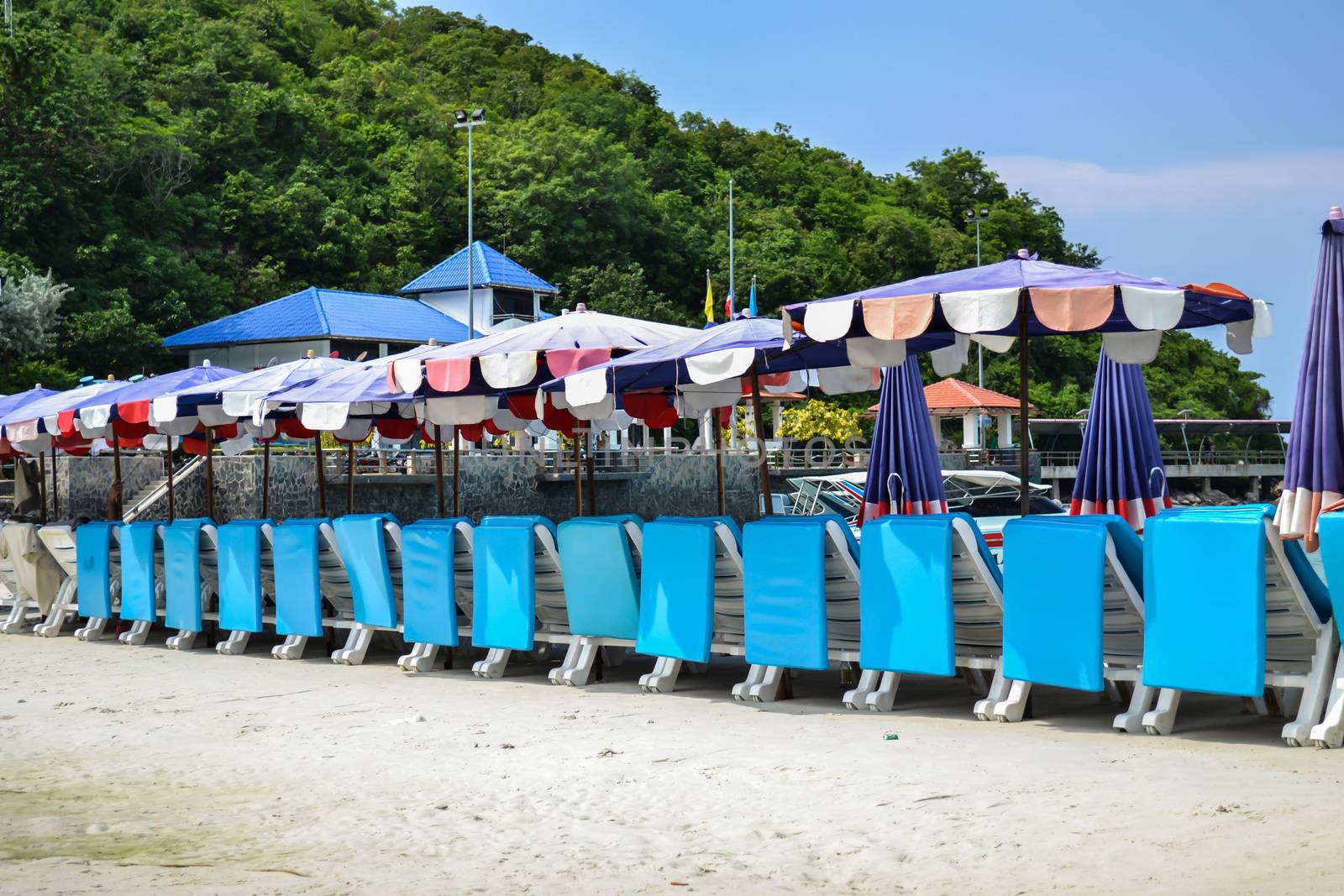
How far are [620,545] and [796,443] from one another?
170 ft

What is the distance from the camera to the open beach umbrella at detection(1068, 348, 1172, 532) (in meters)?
11.6

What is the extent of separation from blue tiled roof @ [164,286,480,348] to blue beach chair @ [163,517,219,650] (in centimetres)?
3918

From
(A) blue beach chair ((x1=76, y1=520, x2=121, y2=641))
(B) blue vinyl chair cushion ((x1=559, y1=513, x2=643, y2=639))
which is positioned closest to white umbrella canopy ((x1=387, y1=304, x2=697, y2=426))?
(B) blue vinyl chair cushion ((x1=559, y1=513, x2=643, y2=639))

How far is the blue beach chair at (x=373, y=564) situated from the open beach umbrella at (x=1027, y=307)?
3.83 meters

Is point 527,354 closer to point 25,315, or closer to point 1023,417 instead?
point 1023,417

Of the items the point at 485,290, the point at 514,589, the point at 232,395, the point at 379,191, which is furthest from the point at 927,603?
the point at 379,191

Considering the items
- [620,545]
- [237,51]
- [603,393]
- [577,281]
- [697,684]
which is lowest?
[697,684]

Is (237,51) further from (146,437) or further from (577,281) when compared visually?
(146,437)

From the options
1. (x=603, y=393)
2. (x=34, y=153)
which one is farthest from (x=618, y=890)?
(x=34, y=153)

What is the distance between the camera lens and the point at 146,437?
20.0 m

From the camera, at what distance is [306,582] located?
11328mm

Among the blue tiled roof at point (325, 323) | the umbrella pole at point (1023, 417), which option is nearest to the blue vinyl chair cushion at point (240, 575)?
the umbrella pole at point (1023, 417)

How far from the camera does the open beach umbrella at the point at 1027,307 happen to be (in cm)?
764

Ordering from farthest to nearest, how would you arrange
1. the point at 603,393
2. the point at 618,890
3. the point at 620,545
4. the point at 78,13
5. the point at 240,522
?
the point at 78,13 → the point at 240,522 → the point at 603,393 → the point at 620,545 → the point at 618,890
